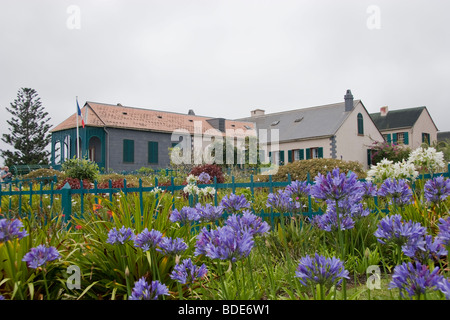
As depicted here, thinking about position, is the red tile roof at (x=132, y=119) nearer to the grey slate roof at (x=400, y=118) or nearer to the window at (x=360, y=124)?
the window at (x=360, y=124)

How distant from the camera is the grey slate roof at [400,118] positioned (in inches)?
1308

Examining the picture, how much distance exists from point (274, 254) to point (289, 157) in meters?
24.2

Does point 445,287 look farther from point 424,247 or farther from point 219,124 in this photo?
→ point 219,124

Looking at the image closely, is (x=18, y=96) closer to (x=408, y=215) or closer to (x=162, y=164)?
(x=162, y=164)

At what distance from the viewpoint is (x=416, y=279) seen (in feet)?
4.91

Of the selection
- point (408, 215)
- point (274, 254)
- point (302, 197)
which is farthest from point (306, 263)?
point (408, 215)

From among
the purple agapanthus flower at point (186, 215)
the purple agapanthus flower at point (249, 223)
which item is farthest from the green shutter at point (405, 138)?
the purple agapanthus flower at point (249, 223)

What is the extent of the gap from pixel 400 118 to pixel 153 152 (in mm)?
23138

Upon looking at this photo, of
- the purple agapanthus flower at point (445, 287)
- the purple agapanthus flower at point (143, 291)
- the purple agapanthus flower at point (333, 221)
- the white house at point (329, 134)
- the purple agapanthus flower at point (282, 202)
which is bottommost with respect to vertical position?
the purple agapanthus flower at point (143, 291)

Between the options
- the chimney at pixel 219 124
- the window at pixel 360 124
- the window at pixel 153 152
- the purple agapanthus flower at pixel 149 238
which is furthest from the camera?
the chimney at pixel 219 124

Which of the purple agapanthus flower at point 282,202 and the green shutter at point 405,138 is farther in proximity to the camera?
the green shutter at point 405,138

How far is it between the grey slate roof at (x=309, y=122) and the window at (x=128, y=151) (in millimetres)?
11236

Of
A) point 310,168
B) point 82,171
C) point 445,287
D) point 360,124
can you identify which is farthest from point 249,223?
point 360,124

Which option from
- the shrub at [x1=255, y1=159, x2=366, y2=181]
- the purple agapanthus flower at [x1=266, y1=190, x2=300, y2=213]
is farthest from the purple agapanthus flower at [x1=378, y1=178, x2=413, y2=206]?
the shrub at [x1=255, y1=159, x2=366, y2=181]
